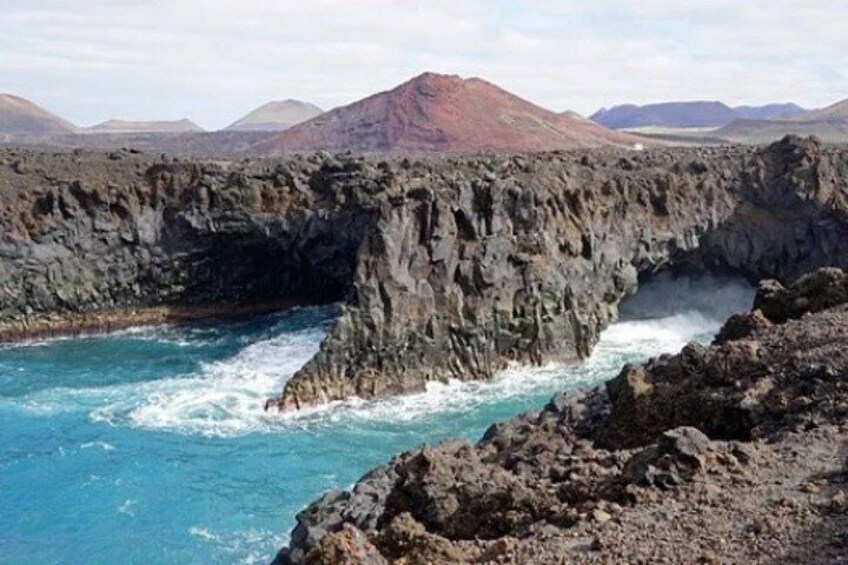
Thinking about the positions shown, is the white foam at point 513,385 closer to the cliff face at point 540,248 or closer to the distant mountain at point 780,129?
the cliff face at point 540,248

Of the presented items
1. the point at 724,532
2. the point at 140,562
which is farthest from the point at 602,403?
the point at 140,562

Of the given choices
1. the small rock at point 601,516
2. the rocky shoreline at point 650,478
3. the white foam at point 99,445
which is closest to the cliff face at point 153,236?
the white foam at point 99,445

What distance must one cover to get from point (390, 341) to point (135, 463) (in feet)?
33.5

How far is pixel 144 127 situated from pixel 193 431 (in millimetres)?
147455

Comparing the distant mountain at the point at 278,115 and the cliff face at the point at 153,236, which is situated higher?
the distant mountain at the point at 278,115

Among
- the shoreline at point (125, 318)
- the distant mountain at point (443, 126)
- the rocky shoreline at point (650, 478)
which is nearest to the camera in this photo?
the rocky shoreline at point (650, 478)

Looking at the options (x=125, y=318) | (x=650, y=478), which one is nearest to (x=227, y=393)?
(x=125, y=318)

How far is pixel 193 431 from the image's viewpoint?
30.5 meters

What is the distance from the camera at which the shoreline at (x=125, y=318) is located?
43031 mm

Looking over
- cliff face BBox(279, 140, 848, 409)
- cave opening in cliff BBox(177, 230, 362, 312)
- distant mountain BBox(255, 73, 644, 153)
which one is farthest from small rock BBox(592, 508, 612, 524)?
distant mountain BBox(255, 73, 644, 153)

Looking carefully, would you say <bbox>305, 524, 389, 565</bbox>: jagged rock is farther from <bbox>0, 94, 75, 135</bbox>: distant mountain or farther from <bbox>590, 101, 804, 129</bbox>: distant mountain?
<bbox>590, 101, 804, 129</bbox>: distant mountain

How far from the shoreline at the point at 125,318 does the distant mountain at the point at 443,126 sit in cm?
3677

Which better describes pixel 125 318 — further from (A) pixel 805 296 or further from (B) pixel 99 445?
(A) pixel 805 296

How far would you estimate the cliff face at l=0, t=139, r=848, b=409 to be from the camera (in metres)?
36.7
